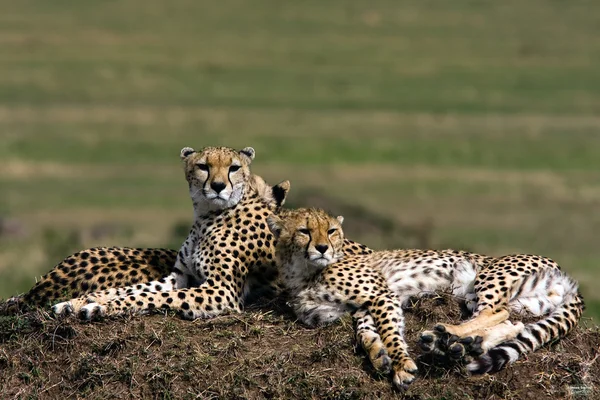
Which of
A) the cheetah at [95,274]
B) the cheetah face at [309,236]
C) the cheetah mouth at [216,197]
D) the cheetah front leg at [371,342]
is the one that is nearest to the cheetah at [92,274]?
the cheetah at [95,274]

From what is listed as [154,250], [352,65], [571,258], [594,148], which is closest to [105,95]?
[352,65]

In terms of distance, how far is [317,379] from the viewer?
21.3ft

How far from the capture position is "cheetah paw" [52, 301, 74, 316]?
6.84 m

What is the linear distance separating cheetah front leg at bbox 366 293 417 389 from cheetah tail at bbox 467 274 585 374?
12.7 inches

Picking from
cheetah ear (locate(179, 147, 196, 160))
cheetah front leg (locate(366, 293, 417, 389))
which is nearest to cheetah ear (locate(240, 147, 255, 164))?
cheetah ear (locate(179, 147, 196, 160))

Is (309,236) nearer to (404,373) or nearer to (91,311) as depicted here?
(404,373)

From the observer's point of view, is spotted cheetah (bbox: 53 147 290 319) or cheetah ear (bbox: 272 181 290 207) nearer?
spotted cheetah (bbox: 53 147 290 319)

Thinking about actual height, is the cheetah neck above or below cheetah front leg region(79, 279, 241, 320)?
above

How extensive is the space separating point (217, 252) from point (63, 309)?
100cm

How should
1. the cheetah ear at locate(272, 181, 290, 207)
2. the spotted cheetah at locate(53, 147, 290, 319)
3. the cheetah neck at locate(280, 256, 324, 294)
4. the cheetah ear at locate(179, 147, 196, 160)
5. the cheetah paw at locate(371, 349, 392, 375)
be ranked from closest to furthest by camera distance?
the cheetah paw at locate(371, 349, 392, 375) → the cheetah neck at locate(280, 256, 324, 294) → the spotted cheetah at locate(53, 147, 290, 319) → the cheetah ear at locate(179, 147, 196, 160) → the cheetah ear at locate(272, 181, 290, 207)

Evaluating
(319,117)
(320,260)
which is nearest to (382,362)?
(320,260)

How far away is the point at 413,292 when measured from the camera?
724cm

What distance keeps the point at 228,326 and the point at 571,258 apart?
36.2ft

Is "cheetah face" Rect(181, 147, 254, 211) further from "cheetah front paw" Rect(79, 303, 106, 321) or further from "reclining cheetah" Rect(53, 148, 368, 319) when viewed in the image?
"cheetah front paw" Rect(79, 303, 106, 321)
